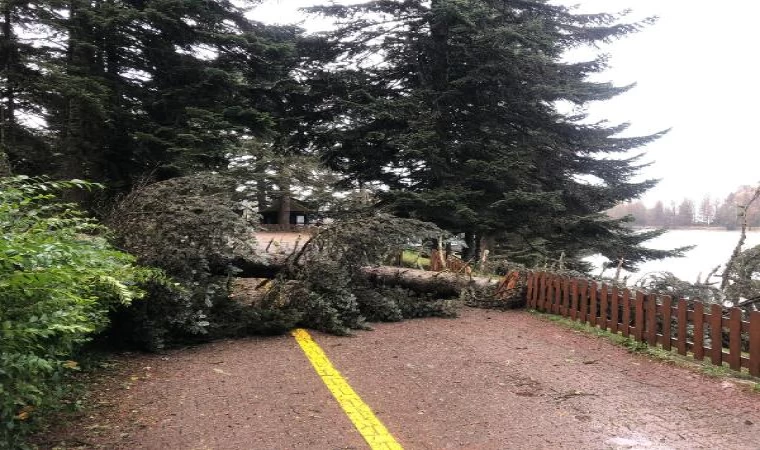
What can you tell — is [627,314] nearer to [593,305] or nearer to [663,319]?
[663,319]

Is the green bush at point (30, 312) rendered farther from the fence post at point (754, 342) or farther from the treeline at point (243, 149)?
the fence post at point (754, 342)

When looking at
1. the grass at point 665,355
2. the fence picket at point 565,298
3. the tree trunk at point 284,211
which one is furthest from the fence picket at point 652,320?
the tree trunk at point 284,211

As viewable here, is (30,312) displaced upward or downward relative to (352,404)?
upward

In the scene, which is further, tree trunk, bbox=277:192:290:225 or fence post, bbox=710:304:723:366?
tree trunk, bbox=277:192:290:225

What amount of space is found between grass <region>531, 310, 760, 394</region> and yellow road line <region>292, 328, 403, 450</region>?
13.1ft

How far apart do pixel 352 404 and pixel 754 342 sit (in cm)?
455

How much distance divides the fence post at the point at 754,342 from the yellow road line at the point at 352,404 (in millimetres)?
4378

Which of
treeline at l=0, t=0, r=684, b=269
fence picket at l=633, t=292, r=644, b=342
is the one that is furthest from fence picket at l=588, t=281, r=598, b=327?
treeline at l=0, t=0, r=684, b=269

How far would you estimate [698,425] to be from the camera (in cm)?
390

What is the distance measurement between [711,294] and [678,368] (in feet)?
8.45

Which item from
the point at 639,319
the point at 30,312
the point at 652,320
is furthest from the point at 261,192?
the point at 30,312

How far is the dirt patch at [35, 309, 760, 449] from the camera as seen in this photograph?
11.7 feet

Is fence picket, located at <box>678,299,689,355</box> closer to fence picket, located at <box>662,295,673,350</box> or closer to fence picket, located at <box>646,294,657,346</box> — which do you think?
fence picket, located at <box>662,295,673,350</box>

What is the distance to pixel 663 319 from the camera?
6195 millimetres
